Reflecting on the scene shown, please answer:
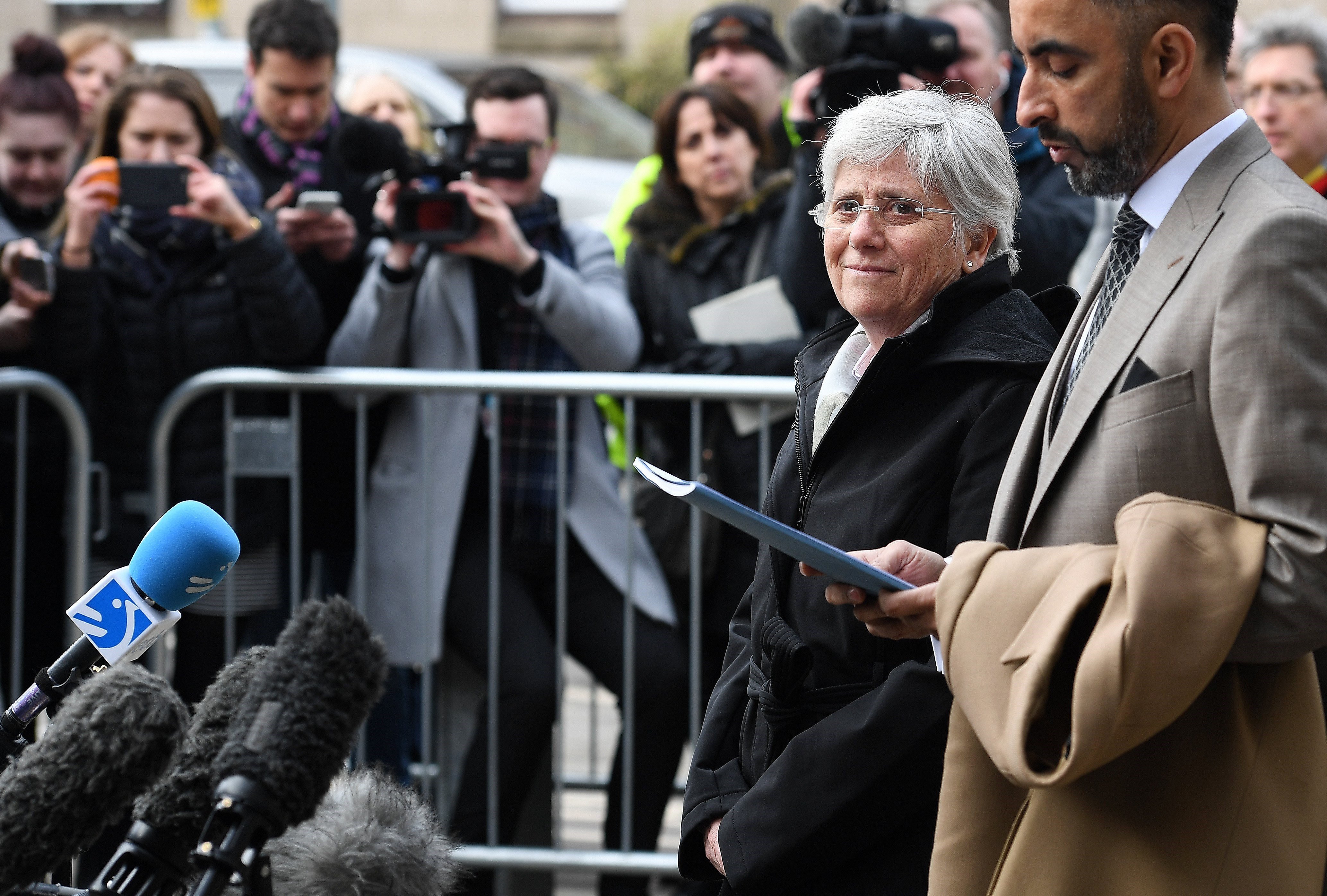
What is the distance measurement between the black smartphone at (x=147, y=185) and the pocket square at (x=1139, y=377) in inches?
115

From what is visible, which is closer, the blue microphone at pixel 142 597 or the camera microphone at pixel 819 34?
the blue microphone at pixel 142 597

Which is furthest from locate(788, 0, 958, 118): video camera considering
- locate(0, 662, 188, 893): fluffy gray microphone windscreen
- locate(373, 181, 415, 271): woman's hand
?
locate(0, 662, 188, 893): fluffy gray microphone windscreen

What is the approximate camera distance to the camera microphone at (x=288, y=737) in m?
1.50

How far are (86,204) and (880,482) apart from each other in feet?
8.67

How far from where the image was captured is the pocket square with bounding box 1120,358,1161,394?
1.74 metres

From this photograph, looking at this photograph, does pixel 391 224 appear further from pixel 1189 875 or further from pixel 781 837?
pixel 1189 875

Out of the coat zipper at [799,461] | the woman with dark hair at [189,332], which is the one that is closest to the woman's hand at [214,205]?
the woman with dark hair at [189,332]

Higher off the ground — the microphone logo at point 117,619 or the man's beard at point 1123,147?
the man's beard at point 1123,147

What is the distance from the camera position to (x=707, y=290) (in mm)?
4316

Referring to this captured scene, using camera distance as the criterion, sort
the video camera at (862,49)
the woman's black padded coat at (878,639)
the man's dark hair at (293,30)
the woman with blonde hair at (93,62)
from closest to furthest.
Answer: the woman's black padded coat at (878,639), the video camera at (862,49), the man's dark hair at (293,30), the woman with blonde hair at (93,62)

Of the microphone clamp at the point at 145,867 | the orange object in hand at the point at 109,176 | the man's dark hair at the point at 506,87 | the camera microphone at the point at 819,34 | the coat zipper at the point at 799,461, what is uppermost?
the camera microphone at the point at 819,34

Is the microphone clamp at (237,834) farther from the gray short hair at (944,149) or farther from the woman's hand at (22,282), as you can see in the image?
the woman's hand at (22,282)

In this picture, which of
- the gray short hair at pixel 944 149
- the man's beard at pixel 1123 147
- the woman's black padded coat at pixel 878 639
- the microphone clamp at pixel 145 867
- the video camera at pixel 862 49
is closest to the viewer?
the microphone clamp at pixel 145 867

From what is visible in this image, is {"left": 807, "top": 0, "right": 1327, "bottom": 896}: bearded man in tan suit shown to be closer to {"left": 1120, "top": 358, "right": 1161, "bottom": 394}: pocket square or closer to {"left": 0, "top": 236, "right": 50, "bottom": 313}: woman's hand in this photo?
{"left": 1120, "top": 358, "right": 1161, "bottom": 394}: pocket square
